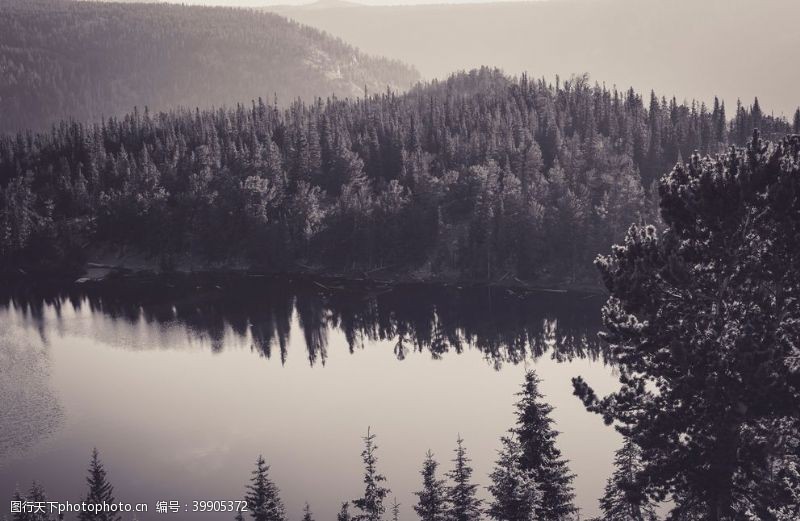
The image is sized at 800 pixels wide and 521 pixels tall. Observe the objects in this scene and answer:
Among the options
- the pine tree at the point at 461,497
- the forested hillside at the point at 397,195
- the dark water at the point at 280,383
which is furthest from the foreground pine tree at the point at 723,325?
the forested hillside at the point at 397,195

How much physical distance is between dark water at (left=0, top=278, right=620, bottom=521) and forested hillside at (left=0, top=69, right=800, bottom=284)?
13.2m

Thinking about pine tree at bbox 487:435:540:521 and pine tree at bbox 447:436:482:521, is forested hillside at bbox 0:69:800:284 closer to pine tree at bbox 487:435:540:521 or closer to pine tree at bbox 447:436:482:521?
pine tree at bbox 447:436:482:521

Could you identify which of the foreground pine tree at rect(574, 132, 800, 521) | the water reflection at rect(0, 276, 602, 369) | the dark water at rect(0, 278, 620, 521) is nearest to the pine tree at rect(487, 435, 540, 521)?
the foreground pine tree at rect(574, 132, 800, 521)

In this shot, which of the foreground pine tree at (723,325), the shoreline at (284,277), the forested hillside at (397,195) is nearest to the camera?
the foreground pine tree at (723,325)

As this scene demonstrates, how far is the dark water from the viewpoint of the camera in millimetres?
62219

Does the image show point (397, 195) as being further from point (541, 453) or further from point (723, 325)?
point (723, 325)

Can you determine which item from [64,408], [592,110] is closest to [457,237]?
[592,110]

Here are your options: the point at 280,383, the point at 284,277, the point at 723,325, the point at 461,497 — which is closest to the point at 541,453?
the point at 461,497

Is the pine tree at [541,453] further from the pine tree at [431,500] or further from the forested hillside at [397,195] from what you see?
the forested hillside at [397,195]

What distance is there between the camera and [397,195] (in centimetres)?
15062

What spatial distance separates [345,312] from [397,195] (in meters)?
39.5

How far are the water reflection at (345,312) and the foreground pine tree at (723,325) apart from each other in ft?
→ 211

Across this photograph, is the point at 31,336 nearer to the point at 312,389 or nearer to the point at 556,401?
the point at 312,389

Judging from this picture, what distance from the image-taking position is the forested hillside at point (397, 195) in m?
134
